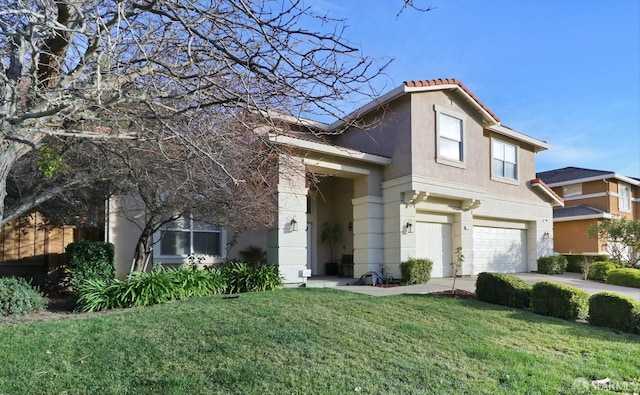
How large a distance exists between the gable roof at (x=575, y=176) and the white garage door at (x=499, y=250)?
12.2m

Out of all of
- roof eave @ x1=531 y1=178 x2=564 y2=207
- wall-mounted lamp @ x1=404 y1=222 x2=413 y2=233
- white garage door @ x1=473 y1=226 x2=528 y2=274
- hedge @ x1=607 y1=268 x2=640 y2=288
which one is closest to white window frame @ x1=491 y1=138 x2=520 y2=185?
roof eave @ x1=531 y1=178 x2=564 y2=207

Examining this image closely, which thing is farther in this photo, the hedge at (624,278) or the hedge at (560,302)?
the hedge at (624,278)

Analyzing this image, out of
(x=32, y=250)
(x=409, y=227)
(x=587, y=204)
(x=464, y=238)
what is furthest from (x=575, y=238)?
(x=32, y=250)

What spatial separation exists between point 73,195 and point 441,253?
12254mm

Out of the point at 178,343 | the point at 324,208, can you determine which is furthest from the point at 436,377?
the point at 324,208

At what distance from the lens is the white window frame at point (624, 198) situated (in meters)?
30.0

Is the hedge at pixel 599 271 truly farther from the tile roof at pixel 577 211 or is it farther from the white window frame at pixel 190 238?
the white window frame at pixel 190 238

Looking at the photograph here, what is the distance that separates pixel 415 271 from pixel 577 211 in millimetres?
19312

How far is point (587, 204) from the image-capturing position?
29438 mm

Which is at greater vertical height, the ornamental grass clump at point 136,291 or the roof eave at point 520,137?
the roof eave at point 520,137

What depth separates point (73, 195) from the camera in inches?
405

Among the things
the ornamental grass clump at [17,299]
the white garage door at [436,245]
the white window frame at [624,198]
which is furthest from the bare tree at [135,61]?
the white window frame at [624,198]

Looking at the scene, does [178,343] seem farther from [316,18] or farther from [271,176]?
[271,176]

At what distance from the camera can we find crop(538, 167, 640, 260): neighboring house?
88.6 ft
